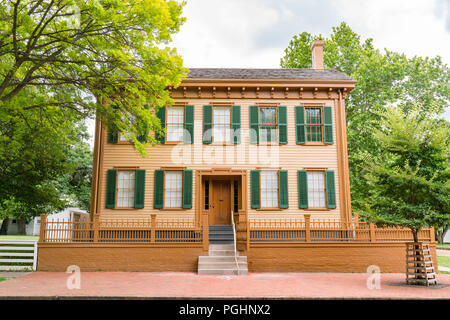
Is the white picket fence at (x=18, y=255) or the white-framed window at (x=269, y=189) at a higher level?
the white-framed window at (x=269, y=189)

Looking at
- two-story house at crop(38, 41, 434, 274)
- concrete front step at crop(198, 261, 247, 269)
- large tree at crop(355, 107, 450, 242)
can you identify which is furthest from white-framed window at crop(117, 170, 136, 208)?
large tree at crop(355, 107, 450, 242)

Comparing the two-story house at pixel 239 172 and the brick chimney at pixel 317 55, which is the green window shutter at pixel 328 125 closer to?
the two-story house at pixel 239 172

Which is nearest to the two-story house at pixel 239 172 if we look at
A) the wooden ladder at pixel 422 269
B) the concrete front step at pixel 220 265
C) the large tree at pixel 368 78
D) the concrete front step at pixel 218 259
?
the concrete front step at pixel 218 259

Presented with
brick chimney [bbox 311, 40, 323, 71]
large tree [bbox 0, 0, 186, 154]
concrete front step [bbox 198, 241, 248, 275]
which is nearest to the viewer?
large tree [bbox 0, 0, 186, 154]

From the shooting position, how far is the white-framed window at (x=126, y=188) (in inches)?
591

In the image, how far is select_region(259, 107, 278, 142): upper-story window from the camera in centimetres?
1570

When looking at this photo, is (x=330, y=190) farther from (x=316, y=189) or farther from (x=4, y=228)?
(x=4, y=228)

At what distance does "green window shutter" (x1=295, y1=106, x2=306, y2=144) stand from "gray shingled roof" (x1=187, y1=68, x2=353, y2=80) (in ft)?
5.48

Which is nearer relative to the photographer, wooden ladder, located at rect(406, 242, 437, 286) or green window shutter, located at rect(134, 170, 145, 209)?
wooden ladder, located at rect(406, 242, 437, 286)

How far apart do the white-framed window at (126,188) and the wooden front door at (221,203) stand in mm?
3500

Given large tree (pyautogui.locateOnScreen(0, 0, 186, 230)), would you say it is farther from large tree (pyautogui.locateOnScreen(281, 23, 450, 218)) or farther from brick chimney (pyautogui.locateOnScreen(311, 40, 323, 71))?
large tree (pyautogui.locateOnScreen(281, 23, 450, 218))

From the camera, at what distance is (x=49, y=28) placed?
1153 centimetres

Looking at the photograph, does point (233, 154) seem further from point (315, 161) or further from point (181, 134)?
point (315, 161)

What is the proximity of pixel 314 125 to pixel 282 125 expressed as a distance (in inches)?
57.4
